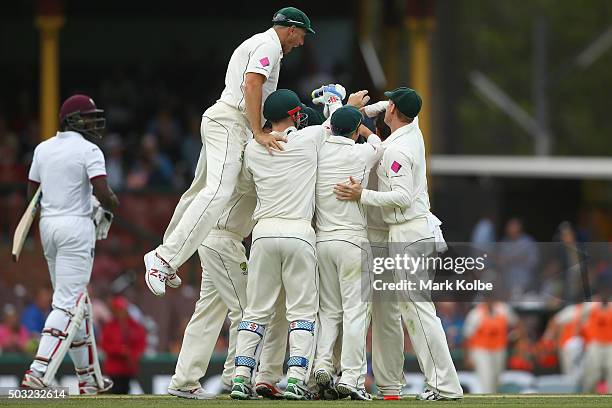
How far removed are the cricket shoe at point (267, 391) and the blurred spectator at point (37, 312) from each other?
8.56 meters

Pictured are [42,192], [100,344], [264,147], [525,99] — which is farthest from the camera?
[525,99]

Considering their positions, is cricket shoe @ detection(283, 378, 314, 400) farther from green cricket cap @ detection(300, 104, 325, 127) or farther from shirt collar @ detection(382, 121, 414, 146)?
green cricket cap @ detection(300, 104, 325, 127)

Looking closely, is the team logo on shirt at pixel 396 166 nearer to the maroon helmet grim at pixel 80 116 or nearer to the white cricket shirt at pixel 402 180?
the white cricket shirt at pixel 402 180

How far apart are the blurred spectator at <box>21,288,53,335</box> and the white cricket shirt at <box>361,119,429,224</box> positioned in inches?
358

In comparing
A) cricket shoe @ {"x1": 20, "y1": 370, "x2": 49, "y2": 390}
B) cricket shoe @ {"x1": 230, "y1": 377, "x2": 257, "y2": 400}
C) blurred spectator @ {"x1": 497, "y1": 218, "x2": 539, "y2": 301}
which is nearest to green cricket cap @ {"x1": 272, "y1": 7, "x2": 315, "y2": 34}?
cricket shoe @ {"x1": 230, "y1": 377, "x2": 257, "y2": 400}

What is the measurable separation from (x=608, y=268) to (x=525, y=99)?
38322 millimetres

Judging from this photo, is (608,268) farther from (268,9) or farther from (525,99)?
(525,99)

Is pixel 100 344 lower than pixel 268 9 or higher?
lower

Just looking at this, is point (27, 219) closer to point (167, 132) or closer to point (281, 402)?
point (281, 402)

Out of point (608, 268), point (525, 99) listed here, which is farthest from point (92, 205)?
point (525, 99)

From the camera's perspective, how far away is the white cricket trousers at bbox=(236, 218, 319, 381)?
11227 millimetres

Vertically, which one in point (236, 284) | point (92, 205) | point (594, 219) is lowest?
point (236, 284)

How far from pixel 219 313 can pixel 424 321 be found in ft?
5.54

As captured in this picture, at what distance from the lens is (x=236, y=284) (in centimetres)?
1174
